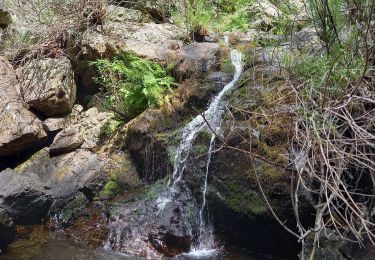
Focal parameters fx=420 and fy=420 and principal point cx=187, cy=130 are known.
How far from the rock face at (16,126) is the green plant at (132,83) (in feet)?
4.22

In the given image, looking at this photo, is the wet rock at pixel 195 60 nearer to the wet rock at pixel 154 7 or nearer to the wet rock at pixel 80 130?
the wet rock at pixel 80 130

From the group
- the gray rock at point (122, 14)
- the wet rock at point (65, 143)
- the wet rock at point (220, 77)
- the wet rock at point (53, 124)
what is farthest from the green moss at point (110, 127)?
the gray rock at point (122, 14)

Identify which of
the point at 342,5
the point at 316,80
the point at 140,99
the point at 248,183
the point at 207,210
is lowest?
the point at 207,210

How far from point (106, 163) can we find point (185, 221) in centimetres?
186

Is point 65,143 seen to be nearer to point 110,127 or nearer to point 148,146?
point 110,127

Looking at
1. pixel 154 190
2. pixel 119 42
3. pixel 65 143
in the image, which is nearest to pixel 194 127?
pixel 154 190

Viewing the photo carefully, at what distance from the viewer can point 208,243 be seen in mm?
5078

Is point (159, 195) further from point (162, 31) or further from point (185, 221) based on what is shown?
point (162, 31)

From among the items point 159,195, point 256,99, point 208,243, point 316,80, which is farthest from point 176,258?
point 316,80

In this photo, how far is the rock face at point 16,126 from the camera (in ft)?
21.6

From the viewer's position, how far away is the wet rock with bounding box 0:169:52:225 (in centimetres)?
559

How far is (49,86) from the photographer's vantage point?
7.20 m

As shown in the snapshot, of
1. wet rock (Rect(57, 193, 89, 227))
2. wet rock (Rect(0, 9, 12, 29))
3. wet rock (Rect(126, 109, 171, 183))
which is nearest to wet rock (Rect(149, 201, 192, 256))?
wet rock (Rect(126, 109, 171, 183))

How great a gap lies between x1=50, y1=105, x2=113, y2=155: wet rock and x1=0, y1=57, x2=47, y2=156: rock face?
322mm
